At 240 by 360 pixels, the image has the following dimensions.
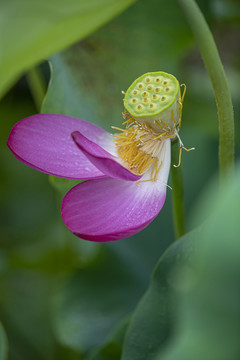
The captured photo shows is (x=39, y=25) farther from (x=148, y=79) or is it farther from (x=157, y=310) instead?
(x=157, y=310)

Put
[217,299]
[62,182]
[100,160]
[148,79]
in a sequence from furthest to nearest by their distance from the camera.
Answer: [62,182] < [148,79] < [100,160] < [217,299]

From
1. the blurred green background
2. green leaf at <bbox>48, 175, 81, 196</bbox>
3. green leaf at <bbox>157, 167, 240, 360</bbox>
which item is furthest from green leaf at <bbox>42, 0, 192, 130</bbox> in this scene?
green leaf at <bbox>157, 167, 240, 360</bbox>

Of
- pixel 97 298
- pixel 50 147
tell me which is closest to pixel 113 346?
pixel 97 298

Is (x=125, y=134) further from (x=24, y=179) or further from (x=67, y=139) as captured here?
(x=24, y=179)

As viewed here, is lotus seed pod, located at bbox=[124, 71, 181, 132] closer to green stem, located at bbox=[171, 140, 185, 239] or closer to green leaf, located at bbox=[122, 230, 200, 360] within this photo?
green stem, located at bbox=[171, 140, 185, 239]

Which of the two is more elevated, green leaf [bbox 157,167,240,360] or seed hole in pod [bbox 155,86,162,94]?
seed hole in pod [bbox 155,86,162,94]

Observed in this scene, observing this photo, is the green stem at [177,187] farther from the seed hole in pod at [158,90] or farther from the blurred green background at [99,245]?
the blurred green background at [99,245]
